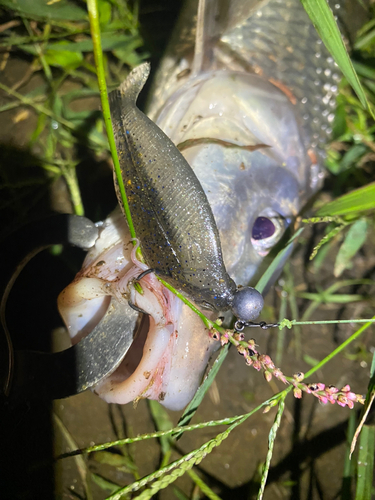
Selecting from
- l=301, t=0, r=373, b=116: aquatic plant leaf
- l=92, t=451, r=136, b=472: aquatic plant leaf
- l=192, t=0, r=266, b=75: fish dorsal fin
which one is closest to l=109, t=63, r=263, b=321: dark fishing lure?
l=301, t=0, r=373, b=116: aquatic plant leaf

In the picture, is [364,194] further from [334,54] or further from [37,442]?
[37,442]

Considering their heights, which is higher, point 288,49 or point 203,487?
point 288,49

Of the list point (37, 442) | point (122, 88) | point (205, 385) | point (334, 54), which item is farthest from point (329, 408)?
point (122, 88)

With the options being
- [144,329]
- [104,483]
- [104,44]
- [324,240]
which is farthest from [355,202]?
[104,483]

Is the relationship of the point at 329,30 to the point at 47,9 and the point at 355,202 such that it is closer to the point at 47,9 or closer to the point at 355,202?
the point at 355,202

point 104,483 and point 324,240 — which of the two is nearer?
point 324,240

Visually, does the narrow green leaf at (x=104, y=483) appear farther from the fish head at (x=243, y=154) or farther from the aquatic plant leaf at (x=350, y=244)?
the aquatic plant leaf at (x=350, y=244)
